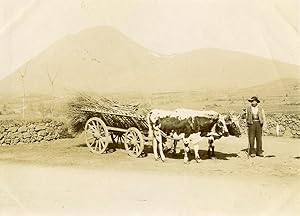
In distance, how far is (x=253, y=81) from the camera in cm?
125

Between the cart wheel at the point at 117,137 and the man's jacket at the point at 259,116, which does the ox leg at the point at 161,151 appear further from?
the man's jacket at the point at 259,116

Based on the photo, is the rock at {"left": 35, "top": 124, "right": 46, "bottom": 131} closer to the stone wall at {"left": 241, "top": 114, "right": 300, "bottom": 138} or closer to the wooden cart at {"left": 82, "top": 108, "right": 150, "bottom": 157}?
the wooden cart at {"left": 82, "top": 108, "right": 150, "bottom": 157}

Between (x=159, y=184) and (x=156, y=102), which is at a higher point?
(x=156, y=102)

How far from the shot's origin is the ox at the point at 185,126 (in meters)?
→ 1.27

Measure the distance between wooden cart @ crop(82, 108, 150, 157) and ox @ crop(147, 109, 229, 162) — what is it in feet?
0.07

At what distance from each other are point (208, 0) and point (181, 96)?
0.20 metres

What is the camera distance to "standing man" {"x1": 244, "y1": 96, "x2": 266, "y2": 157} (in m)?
1.25

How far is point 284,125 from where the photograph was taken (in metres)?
1.26

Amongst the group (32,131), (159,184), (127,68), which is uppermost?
(127,68)

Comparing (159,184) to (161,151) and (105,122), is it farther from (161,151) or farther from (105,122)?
(105,122)

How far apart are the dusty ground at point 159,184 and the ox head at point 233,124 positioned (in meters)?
0.01

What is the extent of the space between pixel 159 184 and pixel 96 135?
0.16 metres

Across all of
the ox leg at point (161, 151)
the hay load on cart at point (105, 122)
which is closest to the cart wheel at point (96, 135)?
the hay load on cart at point (105, 122)

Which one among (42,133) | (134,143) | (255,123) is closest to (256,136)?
(255,123)
